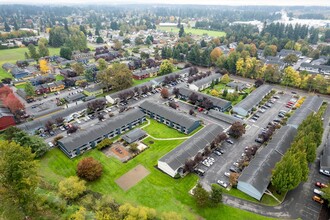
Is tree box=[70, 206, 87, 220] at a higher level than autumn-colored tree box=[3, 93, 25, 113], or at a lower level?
lower

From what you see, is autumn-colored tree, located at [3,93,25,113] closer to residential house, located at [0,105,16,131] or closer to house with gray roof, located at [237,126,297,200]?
residential house, located at [0,105,16,131]

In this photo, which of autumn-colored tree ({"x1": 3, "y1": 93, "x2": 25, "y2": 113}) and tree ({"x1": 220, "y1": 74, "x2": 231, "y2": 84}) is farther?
tree ({"x1": 220, "y1": 74, "x2": 231, "y2": 84})

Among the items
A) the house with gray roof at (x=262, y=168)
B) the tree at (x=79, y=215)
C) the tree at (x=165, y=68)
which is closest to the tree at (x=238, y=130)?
the house with gray roof at (x=262, y=168)

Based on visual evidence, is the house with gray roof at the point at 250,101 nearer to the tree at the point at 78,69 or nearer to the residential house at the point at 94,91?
the residential house at the point at 94,91

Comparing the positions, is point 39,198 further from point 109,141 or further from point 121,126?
point 121,126

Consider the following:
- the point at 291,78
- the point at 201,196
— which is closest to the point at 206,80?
the point at 291,78

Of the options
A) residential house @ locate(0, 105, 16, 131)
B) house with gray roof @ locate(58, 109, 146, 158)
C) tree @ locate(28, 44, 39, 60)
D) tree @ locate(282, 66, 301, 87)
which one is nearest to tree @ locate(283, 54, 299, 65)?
tree @ locate(282, 66, 301, 87)

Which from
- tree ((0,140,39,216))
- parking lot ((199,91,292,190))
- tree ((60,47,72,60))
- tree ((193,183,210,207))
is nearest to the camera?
tree ((0,140,39,216))
